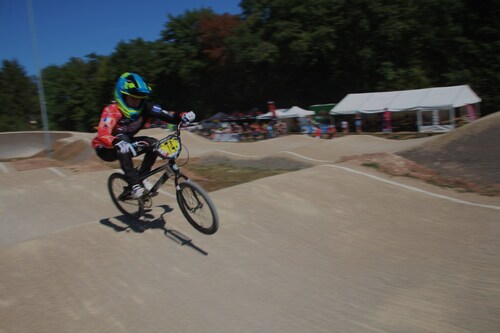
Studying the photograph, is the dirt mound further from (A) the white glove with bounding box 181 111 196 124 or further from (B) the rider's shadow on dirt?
(A) the white glove with bounding box 181 111 196 124

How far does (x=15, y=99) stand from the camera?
66.1 m

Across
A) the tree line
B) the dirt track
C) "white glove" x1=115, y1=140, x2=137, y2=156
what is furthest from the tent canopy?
"white glove" x1=115, y1=140, x2=137, y2=156

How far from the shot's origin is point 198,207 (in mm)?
5406

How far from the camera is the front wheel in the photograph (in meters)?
5.15

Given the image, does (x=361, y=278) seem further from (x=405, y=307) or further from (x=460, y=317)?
(x=460, y=317)

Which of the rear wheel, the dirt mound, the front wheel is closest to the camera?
the front wheel

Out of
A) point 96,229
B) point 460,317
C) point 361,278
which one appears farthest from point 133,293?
point 460,317

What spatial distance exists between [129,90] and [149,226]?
2025 mm

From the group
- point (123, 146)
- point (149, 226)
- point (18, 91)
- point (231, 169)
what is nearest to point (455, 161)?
point (231, 169)

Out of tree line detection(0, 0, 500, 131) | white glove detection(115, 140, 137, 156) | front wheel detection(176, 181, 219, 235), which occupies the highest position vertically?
tree line detection(0, 0, 500, 131)

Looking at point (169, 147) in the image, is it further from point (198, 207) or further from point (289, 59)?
point (289, 59)

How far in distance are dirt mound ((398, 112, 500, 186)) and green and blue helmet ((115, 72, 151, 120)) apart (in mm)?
7809

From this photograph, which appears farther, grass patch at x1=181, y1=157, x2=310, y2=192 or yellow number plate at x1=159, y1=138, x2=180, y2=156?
grass patch at x1=181, y1=157, x2=310, y2=192

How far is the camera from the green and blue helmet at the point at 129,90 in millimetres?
5543
